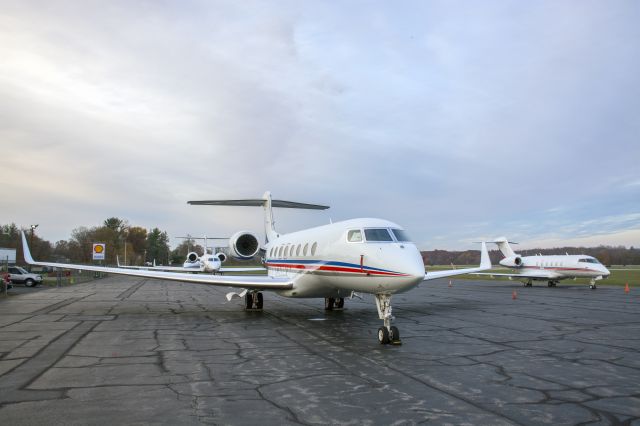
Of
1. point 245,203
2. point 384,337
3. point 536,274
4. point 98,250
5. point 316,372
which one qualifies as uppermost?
point 245,203

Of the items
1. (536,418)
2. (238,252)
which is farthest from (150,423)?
(238,252)

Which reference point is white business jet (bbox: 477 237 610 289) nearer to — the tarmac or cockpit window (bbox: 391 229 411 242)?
the tarmac

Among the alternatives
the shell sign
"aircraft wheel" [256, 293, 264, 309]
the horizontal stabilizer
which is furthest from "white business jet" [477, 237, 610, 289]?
the shell sign

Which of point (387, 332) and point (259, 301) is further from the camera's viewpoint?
point (259, 301)

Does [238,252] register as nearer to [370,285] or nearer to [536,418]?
[370,285]

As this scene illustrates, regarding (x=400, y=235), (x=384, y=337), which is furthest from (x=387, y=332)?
(x=400, y=235)

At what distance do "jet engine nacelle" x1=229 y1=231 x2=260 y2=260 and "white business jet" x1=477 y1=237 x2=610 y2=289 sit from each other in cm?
2164

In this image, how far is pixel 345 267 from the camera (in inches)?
480

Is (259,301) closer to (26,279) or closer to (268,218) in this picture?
(268,218)

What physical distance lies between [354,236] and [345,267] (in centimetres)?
82

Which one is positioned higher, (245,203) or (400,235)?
(245,203)

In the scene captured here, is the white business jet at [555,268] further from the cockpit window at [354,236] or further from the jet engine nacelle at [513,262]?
the cockpit window at [354,236]

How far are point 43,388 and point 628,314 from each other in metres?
17.0

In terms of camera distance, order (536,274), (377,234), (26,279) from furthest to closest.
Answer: (26,279), (536,274), (377,234)
